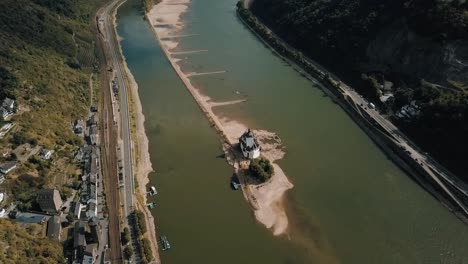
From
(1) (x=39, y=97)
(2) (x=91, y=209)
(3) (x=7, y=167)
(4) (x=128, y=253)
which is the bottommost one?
(4) (x=128, y=253)

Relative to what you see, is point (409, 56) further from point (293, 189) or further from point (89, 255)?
point (89, 255)

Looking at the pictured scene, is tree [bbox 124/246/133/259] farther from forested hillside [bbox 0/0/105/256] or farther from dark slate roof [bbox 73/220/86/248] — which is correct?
forested hillside [bbox 0/0/105/256]

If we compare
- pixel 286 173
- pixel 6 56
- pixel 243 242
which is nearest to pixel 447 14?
pixel 286 173

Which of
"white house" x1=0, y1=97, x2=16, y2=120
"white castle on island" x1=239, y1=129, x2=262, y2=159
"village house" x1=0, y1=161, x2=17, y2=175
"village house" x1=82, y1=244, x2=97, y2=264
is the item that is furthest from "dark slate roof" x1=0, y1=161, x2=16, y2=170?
"white castle on island" x1=239, y1=129, x2=262, y2=159

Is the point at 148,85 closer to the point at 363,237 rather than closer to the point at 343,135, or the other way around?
the point at 343,135

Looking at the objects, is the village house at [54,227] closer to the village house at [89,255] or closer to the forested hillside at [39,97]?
the forested hillside at [39,97]

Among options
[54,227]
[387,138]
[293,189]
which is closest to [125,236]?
[54,227]

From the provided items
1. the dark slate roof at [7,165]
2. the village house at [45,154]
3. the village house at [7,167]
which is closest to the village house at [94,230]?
the village house at [7,167]
